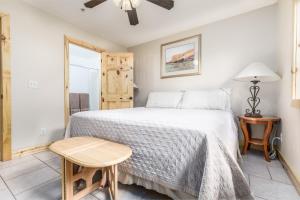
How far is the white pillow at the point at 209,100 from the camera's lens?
2.47 meters

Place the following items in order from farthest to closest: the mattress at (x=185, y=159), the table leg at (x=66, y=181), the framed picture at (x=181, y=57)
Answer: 1. the framed picture at (x=181, y=57)
2. the table leg at (x=66, y=181)
3. the mattress at (x=185, y=159)

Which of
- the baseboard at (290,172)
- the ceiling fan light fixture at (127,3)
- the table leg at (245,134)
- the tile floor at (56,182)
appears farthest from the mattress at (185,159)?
the ceiling fan light fixture at (127,3)

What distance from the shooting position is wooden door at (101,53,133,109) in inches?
140

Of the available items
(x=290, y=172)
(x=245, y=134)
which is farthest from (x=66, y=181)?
(x=245, y=134)

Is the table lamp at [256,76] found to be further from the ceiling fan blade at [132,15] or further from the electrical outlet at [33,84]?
the electrical outlet at [33,84]

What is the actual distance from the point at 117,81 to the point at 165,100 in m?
1.24

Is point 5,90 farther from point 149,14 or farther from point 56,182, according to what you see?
point 149,14

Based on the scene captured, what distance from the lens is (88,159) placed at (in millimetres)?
1030

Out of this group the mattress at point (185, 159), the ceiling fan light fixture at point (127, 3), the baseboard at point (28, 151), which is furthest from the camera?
the baseboard at point (28, 151)

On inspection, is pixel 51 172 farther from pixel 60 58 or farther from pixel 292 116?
pixel 292 116

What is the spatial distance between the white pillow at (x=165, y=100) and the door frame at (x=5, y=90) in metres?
2.25

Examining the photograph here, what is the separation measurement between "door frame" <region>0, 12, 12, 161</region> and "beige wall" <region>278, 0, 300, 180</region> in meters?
3.33

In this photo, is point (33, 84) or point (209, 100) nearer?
point (33, 84)

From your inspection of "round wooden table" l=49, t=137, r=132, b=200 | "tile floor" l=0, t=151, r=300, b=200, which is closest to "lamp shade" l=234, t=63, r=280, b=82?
"tile floor" l=0, t=151, r=300, b=200
